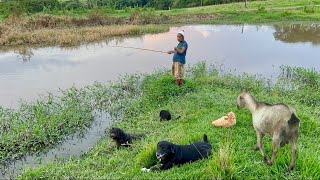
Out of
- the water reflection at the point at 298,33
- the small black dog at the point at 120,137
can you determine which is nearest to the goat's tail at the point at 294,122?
the small black dog at the point at 120,137

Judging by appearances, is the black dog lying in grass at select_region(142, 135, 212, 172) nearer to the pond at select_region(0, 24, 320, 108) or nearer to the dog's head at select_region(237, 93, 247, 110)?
the dog's head at select_region(237, 93, 247, 110)

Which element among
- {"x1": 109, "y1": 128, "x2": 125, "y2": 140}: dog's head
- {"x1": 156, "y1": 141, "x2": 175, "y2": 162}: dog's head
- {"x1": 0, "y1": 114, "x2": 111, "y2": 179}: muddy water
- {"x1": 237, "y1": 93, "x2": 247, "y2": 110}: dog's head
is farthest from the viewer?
{"x1": 109, "y1": 128, "x2": 125, "y2": 140}: dog's head

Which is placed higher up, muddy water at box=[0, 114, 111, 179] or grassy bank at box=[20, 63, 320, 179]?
grassy bank at box=[20, 63, 320, 179]

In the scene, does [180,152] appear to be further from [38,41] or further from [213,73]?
[38,41]

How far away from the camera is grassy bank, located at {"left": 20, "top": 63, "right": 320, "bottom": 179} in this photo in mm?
5691

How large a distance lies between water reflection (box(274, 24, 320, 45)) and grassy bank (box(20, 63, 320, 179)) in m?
9.86

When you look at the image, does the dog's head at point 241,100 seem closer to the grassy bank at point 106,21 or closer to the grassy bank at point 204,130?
the grassy bank at point 204,130

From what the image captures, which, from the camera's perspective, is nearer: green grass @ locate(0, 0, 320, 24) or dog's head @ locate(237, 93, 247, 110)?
dog's head @ locate(237, 93, 247, 110)

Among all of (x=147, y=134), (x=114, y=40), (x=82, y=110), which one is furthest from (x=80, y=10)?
(x=147, y=134)

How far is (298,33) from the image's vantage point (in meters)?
26.0

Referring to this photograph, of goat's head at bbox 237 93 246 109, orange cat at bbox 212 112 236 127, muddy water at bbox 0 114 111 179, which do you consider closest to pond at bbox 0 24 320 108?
muddy water at bbox 0 114 111 179

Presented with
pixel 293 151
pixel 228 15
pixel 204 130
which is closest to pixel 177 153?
pixel 204 130

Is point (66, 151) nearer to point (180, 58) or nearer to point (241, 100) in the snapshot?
point (241, 100)

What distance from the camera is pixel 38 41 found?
22578 millimetres
